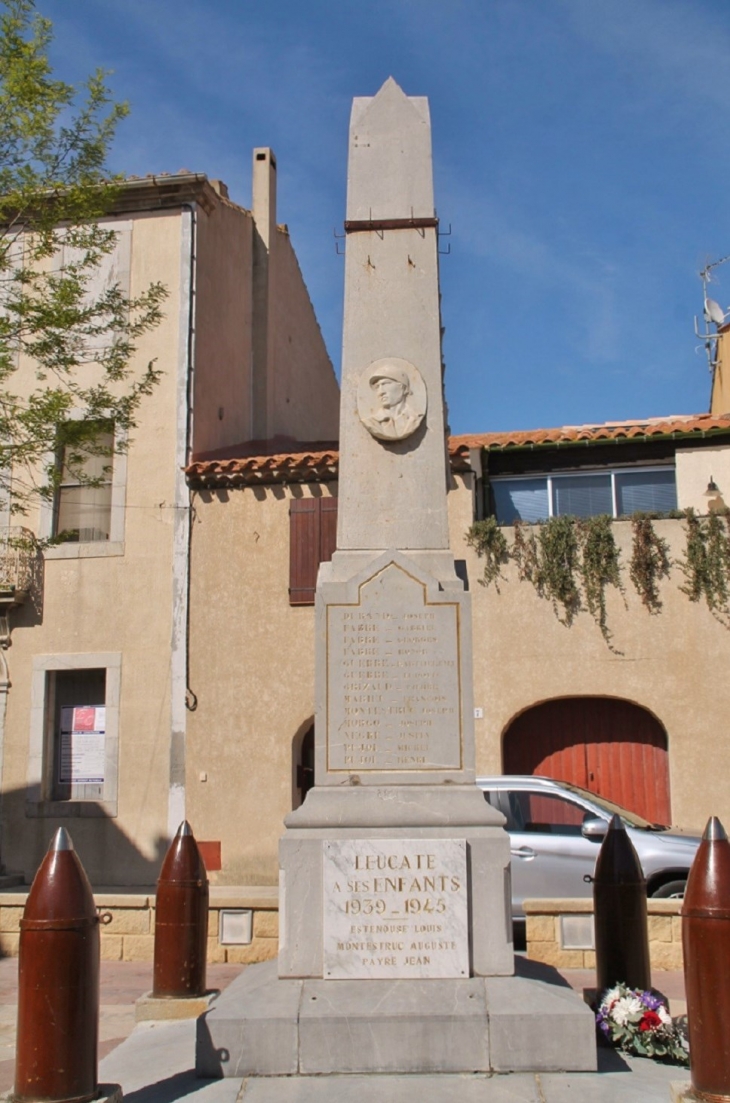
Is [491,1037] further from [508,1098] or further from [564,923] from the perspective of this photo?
[564,923]

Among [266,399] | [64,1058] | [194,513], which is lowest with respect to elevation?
[64,1058]

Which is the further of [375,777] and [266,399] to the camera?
[266,399]

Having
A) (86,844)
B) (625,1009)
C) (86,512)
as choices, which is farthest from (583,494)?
(625,1009)

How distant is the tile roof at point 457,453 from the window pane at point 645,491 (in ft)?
1.87

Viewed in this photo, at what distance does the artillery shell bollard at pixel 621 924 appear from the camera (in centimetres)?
625

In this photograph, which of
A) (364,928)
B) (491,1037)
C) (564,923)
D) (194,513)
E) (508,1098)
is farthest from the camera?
(194,513)

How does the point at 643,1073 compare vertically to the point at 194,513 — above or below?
below

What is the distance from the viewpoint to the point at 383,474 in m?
6.55

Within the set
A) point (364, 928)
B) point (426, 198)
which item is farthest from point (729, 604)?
point (364, 928)

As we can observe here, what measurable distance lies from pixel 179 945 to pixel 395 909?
1754 mm

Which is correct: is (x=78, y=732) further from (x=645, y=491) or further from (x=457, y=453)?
(x=645, y=491)

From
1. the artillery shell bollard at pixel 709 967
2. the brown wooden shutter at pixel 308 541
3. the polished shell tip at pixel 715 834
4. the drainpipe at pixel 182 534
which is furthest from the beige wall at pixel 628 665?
the artillery shell bollard at pixel 709 967

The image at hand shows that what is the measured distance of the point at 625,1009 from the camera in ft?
18.8

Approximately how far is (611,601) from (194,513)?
5.95 m
